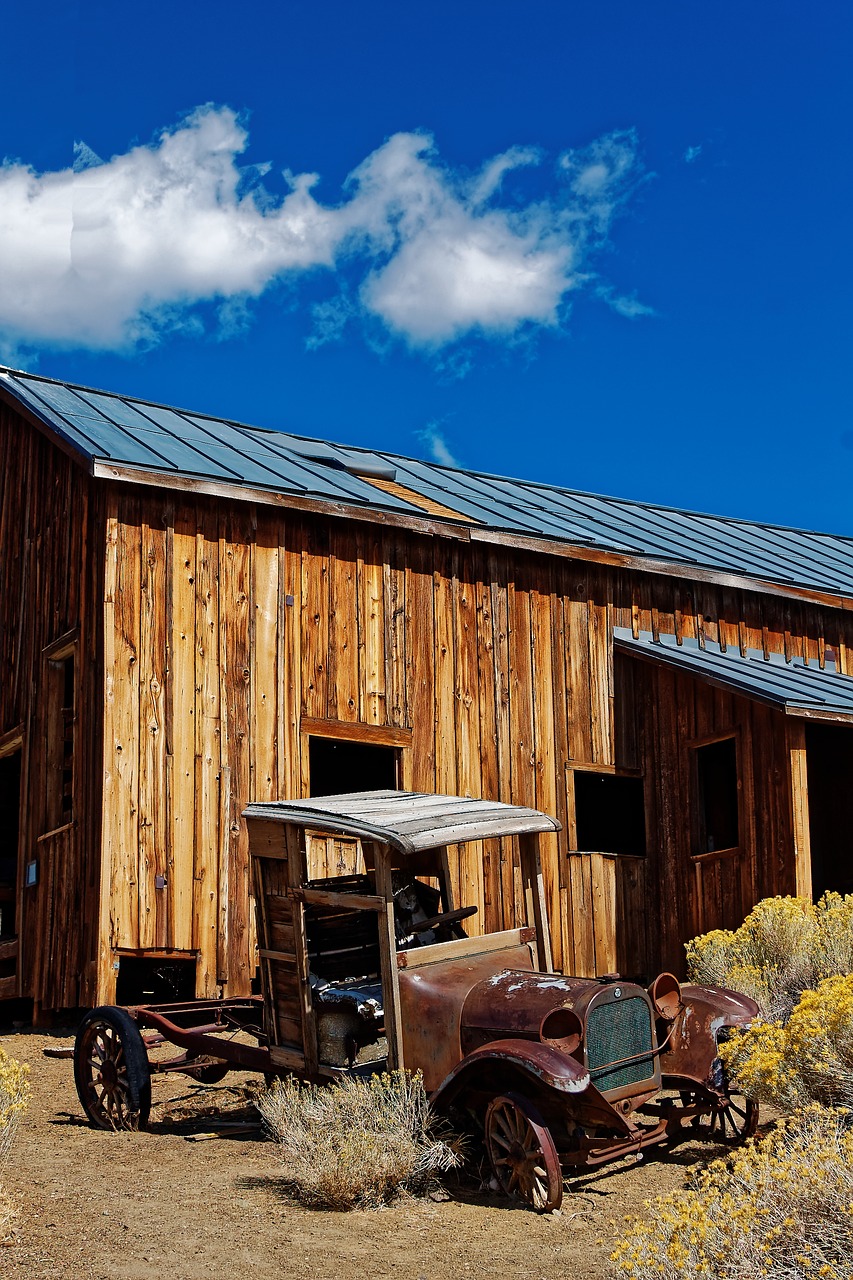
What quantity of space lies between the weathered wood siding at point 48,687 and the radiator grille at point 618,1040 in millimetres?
5849

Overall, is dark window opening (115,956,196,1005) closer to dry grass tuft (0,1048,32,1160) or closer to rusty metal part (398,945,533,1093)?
dry grass tuft (0,1048,32,1160)

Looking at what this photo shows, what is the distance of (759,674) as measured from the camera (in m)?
15.0

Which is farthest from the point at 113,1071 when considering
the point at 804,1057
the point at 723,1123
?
the point at 804,1057

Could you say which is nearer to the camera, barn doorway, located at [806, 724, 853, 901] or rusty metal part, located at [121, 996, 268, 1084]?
rusty metal part, located at [121, 996, 268, 1084]

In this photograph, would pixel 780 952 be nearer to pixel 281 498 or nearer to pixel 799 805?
pixel 799 805

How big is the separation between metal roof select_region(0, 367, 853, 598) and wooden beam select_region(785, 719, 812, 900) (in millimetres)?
3272

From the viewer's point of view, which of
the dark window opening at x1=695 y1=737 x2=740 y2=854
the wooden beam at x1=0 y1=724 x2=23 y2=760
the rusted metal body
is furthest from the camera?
the dark window opening at x1=695 y1=737 x2=740 y2=854

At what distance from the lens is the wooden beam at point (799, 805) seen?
529 inches

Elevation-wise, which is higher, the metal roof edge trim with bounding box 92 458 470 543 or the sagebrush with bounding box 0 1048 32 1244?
the metal roof edge trim with bounding box 92 458 470 543

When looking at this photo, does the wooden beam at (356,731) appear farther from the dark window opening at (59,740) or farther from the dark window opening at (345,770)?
the dark window opening at (345,770)

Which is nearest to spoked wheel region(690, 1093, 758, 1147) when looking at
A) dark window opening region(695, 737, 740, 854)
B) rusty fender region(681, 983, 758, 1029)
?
rusty fender region(681, 983, 758, 1029)

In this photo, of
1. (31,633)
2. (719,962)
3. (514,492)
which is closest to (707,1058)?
(719,962)

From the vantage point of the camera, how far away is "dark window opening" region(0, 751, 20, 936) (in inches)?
642

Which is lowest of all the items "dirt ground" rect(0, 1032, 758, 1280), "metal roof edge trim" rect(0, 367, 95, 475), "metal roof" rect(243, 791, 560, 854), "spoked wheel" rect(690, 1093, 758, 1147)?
"dirt ground" rect(0, 1032, 758, 1280)
